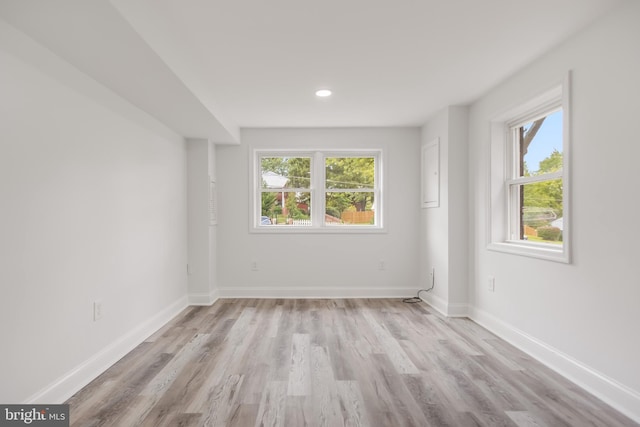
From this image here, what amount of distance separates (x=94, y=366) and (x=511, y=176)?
367cm

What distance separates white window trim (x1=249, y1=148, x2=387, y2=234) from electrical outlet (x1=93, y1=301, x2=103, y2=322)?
229 cm

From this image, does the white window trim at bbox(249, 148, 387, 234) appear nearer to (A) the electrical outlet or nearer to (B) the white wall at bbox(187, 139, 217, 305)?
(B) the white wall at bbox(187, 139, 217, 305)

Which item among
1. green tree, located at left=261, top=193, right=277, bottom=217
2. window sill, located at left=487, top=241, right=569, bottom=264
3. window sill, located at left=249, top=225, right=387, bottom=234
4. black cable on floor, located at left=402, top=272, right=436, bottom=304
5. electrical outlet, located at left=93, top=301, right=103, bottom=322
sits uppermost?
green tree, located at left=261, top=193, right=277, bottom=217

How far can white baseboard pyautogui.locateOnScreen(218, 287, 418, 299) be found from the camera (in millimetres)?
4613

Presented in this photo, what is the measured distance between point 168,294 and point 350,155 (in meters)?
2.81

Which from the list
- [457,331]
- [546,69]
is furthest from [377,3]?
[457,331]

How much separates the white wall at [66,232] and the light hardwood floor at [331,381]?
0.88 feet

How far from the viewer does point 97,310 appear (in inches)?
96.0

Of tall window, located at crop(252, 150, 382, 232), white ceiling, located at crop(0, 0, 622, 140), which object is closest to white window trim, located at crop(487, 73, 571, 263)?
white ceiling, located at crop(0, 0, 622, 140)

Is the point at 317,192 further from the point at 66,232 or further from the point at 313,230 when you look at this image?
the point at 66,232

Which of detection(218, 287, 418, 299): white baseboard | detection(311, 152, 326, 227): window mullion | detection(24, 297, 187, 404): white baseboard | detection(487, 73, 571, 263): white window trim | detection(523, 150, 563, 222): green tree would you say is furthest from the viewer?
detection(311, 152, 326, 227): window mullion
